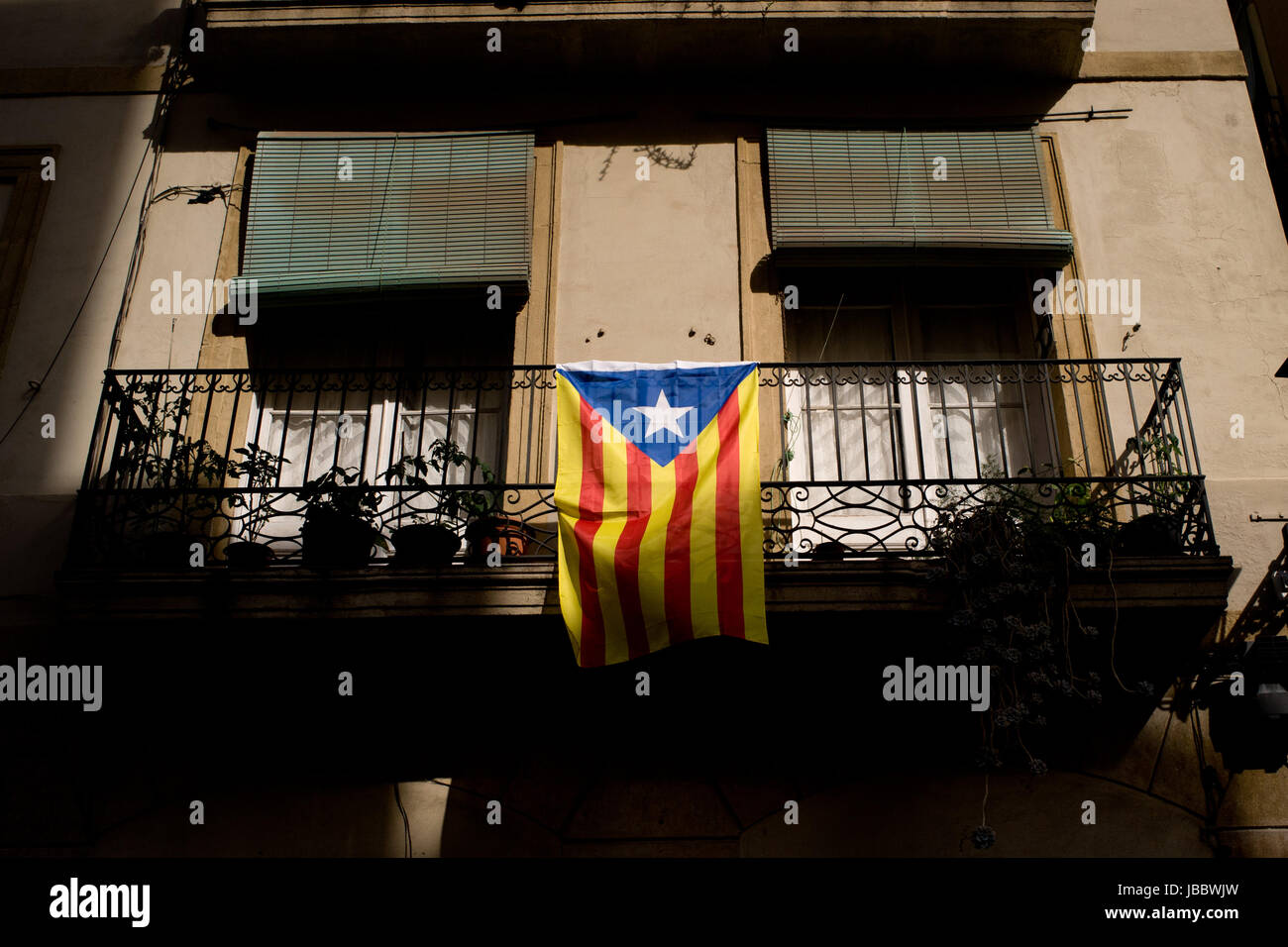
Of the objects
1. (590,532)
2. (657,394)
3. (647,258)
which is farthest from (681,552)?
(647,258)

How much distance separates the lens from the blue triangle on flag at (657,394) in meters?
6.07

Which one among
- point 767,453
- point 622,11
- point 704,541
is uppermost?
point 622,11

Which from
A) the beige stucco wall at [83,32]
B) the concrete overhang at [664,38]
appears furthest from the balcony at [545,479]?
the beige stucco wall at [83,32]

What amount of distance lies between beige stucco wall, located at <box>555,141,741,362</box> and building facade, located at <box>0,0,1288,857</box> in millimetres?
31

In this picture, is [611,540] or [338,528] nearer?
[611,540]

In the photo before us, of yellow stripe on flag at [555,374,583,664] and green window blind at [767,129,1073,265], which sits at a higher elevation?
green window blind at [767,129,1073,265]

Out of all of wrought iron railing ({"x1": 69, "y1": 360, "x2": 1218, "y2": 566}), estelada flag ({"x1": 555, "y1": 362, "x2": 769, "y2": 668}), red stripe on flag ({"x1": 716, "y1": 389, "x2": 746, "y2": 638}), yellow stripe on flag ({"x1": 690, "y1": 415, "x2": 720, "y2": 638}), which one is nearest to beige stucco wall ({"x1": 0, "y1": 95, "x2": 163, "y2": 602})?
wrought iron railing ({"x1": 69, "y1": 360, "x2": 1218, "y2": 566})

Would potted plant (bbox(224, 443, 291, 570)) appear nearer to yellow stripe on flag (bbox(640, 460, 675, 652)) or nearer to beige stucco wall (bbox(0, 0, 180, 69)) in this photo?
yellow stripe on flag (bbox(640, 460, 675, 652))

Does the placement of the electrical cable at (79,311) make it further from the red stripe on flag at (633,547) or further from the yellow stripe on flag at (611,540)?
the red stripe on flag at (633,547)

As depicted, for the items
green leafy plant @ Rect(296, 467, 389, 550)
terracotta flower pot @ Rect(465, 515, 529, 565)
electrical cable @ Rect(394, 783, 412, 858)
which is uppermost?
green leafy plant @ Rect(296, 467, 389, 550)

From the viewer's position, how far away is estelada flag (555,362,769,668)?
5.53 m

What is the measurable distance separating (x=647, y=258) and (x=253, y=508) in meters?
3.01

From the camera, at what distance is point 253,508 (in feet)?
22.0

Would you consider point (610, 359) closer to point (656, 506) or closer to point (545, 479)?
point (545, 479)
